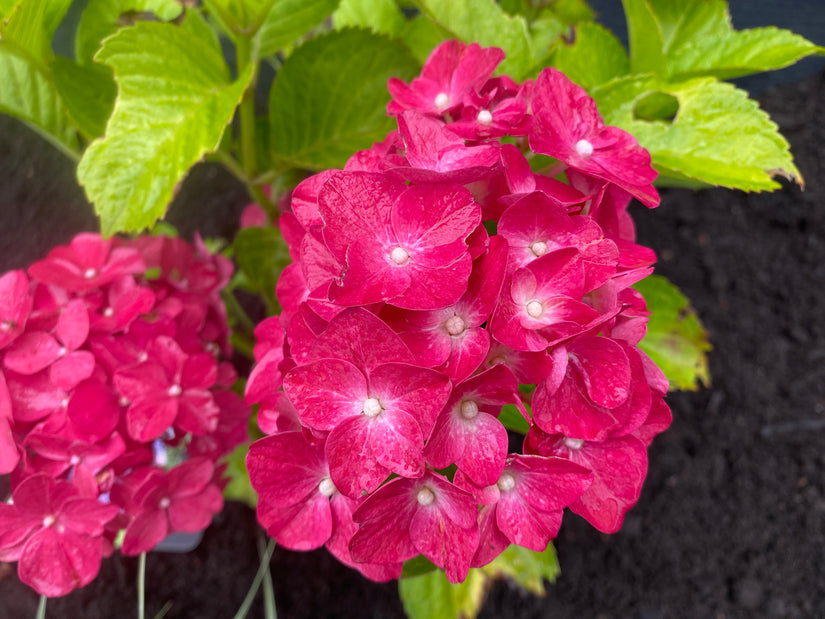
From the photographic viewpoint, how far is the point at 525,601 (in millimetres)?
1135

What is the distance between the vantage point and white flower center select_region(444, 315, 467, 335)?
450mm

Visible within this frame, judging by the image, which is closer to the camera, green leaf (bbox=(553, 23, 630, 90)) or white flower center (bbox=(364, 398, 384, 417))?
white flower center (bbox=(364, 398, 384, 417))

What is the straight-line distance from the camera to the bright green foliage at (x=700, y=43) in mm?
704

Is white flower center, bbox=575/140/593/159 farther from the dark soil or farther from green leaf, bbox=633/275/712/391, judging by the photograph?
the dark soil

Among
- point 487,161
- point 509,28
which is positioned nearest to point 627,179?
point 487,161

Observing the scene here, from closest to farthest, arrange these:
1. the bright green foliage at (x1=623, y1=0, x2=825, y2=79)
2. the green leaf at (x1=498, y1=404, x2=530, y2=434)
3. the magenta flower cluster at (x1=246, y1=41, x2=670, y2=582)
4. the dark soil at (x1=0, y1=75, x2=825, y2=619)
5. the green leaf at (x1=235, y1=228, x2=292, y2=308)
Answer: the magenta flower cluster at (x1=246, y1=41, x2=670, y2=582), the green leaf at (x1=498, y1=404, x2=530, y2=434), the bright green foliage at (x1=623, y1=0, x2=825, y2=79), the green leaf at (x1=235, y1=228, x2=292, y2=308), the dark soil at (x1=0, y1=75, x2=825, y2=619)

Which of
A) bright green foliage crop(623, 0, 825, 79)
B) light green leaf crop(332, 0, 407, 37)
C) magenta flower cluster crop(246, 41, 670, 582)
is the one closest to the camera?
magenta flower cluster crop(246, 41, 670, 582)

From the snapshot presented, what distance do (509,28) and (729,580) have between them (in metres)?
1.05

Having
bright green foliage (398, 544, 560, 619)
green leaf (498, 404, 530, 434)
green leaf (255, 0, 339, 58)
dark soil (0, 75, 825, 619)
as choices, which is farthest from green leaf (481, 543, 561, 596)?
green leaf (255, 0, 339, 58)

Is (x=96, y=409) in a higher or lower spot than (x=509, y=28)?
lower

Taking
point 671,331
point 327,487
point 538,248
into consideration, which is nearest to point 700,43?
point 671,331

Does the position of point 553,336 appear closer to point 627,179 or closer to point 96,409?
point 627,179

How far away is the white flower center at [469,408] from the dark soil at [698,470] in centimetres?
79

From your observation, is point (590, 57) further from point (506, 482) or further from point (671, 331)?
point (506, 482)
